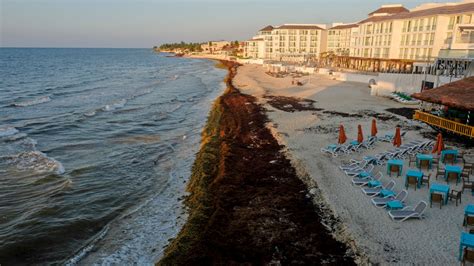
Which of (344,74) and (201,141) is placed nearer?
(201,141)

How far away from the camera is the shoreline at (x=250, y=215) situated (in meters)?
10.6

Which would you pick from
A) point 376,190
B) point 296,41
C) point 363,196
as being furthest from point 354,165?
point 296,41

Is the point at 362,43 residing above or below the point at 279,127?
above

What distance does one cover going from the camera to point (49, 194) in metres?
16.2

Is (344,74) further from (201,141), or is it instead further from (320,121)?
(201,141)

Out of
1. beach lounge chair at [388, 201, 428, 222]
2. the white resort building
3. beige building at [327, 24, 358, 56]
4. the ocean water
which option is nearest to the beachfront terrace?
beach lounge chair at [388, 201, 428, 222]

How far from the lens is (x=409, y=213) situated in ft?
39.1

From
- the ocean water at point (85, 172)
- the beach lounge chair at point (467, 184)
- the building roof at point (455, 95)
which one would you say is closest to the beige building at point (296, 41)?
the ocean water at point (85, 172)

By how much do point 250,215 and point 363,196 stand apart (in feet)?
15.0

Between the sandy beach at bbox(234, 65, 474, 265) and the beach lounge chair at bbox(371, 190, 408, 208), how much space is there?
0.24 metres

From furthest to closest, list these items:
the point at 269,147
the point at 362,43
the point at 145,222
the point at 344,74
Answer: the point at 362,43
the point at 344,74
the point at 269,147
the point at 145,222

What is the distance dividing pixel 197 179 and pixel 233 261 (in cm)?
708

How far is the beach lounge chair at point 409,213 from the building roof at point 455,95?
8603mm

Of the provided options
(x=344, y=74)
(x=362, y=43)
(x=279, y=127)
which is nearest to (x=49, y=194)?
(x=279, y=127)
